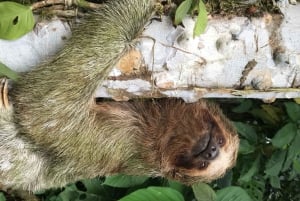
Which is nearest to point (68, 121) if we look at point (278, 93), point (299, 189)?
point (278, 93)

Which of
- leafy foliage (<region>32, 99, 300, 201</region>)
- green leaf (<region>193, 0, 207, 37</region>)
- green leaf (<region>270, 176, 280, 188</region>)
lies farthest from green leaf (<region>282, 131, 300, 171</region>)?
green leaf (<region>193, 0, 207, 37</region>)

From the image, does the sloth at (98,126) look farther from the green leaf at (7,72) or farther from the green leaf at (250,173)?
the green leaf at (250,173)

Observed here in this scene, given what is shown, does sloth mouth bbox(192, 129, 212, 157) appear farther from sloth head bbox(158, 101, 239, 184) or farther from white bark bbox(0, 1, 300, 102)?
white bark bbox(0, 1, 300, 102)

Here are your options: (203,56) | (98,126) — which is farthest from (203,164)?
(203,56)

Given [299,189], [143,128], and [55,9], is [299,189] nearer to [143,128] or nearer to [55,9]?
[143,128]

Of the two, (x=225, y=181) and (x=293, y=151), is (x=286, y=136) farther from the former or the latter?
(x=225, y=181)

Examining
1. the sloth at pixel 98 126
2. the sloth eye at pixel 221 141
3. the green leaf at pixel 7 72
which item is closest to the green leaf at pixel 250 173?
the sloth at pixel 98 126

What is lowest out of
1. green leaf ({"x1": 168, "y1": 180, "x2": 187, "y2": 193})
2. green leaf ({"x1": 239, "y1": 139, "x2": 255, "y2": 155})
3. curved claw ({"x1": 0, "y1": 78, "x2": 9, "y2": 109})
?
green leaf ({"x1": 168, "y1": 180, "x2": 187, "y2": 193})
